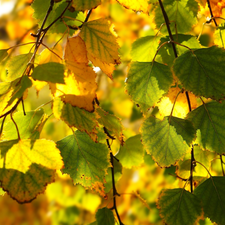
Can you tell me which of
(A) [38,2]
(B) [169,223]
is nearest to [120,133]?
(B) [169,223]

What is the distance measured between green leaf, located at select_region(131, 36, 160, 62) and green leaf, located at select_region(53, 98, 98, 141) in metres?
0.27

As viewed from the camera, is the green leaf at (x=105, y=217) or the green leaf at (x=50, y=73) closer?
the green leaf at (x=50, y=73)

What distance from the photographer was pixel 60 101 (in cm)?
50

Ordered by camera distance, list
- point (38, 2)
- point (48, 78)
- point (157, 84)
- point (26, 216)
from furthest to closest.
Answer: point (26, 216) < point (38, 2) < point (157, 84) < point (48, 78)

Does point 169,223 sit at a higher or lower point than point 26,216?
higher

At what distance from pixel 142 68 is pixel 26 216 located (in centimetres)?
606

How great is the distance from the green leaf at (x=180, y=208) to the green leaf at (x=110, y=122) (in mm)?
171

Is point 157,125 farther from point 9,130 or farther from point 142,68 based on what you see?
point 9,130

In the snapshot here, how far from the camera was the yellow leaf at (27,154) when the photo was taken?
0.45 m

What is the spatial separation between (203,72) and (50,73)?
275 mm

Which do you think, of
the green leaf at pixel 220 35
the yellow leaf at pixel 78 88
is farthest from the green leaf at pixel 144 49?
the yellow leaf at pixel 78 88

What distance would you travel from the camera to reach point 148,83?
0.54 m

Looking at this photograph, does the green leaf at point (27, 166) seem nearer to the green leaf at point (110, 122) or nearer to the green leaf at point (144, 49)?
the green leaf at point (110, 122)

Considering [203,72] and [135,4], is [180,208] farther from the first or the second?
[135,4]
